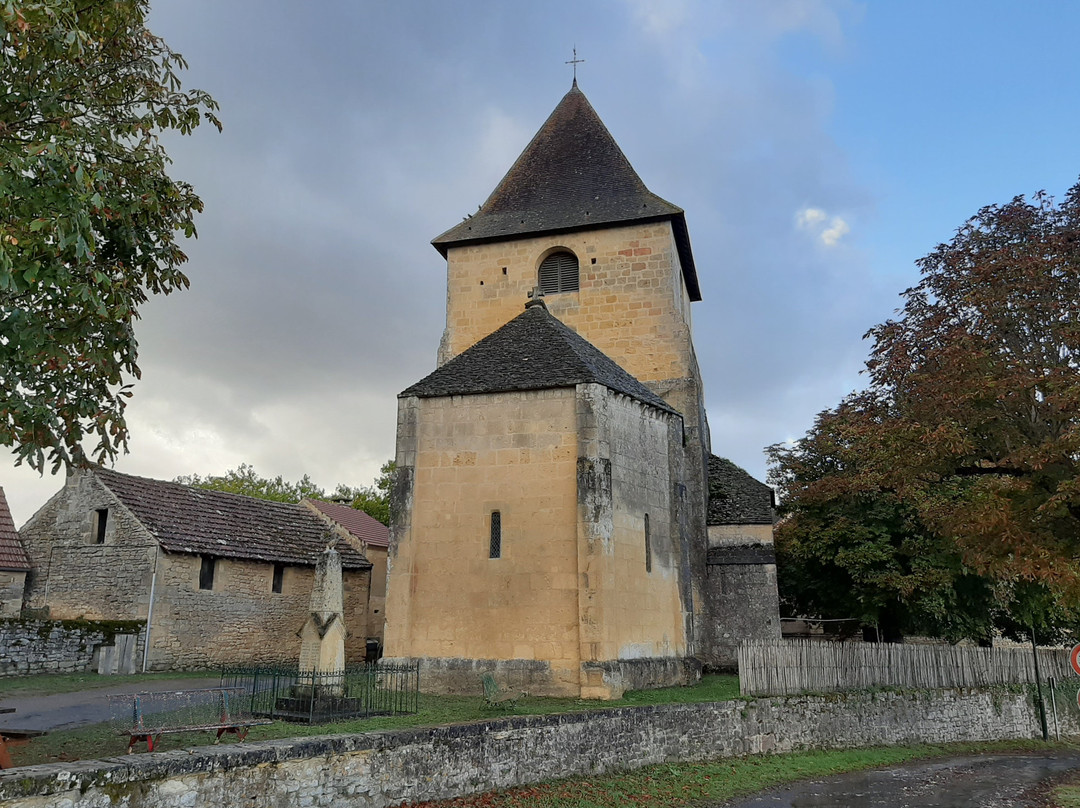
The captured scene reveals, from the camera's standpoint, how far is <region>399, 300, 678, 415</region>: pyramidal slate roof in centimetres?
1520

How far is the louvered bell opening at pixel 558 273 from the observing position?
23.1 metres

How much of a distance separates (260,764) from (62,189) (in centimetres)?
579

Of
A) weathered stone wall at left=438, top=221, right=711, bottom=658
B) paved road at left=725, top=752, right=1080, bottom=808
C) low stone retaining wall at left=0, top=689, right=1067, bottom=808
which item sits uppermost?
weathered stone wall at left=438, top=221, right=711, bottom=658

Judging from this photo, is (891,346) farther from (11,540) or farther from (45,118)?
(11,540)

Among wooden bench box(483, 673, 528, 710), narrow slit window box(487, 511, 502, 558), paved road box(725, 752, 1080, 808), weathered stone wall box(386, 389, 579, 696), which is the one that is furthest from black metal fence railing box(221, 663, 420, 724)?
paved road box(725, 752, 1080, 808)

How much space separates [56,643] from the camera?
1698 cm

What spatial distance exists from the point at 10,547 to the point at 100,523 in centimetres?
255

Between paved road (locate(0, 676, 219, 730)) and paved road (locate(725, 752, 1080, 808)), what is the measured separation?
9.29m

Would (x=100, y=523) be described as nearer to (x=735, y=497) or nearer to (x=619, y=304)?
(x=619, y=304)

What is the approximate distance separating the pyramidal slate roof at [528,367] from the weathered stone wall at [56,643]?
8.98m

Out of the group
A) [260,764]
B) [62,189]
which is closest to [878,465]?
[260,764]

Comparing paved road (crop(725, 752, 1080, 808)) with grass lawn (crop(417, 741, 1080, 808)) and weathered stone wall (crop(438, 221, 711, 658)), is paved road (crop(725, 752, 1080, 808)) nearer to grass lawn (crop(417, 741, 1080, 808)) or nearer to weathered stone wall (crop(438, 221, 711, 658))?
grass lawn (crop(417, 741, 1080, 808))

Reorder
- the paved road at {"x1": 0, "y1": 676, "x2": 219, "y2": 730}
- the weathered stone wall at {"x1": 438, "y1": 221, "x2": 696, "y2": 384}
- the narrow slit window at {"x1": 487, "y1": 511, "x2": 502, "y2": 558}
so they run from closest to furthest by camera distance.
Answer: the paved road at {"x1": 0, "y1": 676, "x2": 219, "y2": 730} → the narrow slit window at {"x1": 487, "y1": 511, "x2": 502, "y2": 558} → the weathered stone wall at {"x1": 438, "y1": 221, "x2": 696, "y2": 384}

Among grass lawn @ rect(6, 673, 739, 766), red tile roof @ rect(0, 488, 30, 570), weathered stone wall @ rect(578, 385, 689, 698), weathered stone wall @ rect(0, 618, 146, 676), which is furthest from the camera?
red tile roof @ rect(0, 488, 30, 570)
